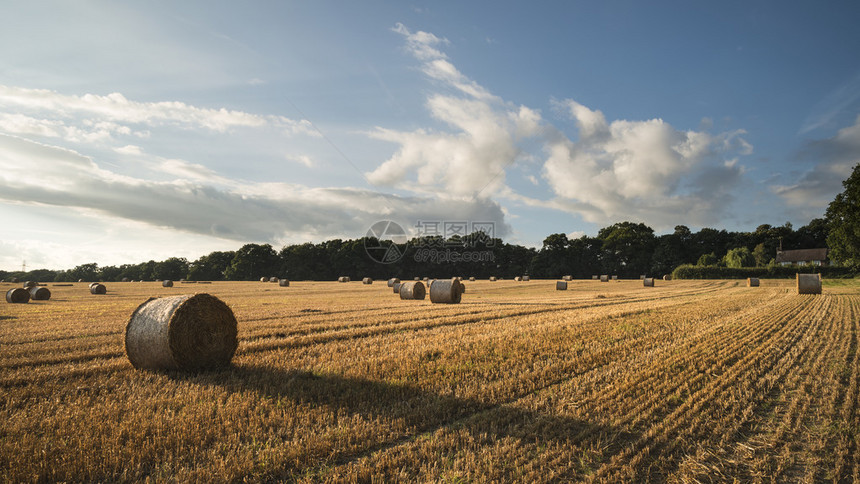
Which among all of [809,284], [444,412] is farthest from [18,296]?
[809,284]

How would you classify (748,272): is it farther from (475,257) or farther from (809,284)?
(475,257)

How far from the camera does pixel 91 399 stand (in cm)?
547

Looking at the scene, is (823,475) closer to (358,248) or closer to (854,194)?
(854,194)

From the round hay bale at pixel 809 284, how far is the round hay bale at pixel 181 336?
109 feet

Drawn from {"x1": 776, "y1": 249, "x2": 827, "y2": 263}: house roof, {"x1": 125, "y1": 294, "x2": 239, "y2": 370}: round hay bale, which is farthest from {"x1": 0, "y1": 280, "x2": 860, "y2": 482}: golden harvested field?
{"x1": 776, "y1": 249, "x2": 827, "y2": 263}: house roof

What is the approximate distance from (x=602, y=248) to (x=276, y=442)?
102 metres

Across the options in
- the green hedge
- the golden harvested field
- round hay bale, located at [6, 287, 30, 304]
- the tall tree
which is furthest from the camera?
the green hedge

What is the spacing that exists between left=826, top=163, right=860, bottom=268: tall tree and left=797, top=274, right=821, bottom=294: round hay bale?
16.7 metres

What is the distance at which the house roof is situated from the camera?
82500mm

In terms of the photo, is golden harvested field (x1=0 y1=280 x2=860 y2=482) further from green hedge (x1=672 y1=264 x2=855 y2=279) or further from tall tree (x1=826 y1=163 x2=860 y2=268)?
green hedge (x1=672 y1=264 x2=855 y2=279)

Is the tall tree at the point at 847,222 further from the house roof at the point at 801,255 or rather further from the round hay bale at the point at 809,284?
the house roof at the point at 801,255

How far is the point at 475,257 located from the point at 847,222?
6653 centimetres

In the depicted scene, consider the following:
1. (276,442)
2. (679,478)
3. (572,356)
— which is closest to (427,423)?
(276,442)

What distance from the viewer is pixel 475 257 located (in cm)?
9975
